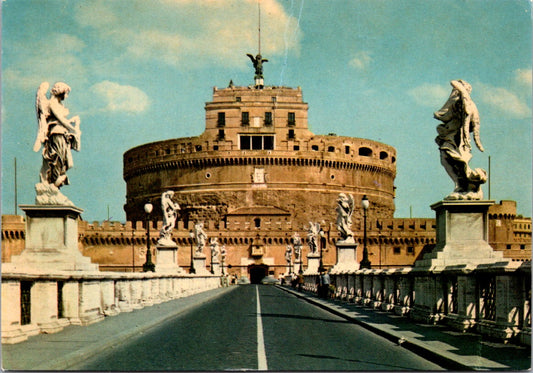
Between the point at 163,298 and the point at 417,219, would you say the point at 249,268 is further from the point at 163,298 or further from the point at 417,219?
the point at 163,298

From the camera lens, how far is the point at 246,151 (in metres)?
96.9

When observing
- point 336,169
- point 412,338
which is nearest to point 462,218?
point 412,338

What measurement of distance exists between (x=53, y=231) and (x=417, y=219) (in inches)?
3412

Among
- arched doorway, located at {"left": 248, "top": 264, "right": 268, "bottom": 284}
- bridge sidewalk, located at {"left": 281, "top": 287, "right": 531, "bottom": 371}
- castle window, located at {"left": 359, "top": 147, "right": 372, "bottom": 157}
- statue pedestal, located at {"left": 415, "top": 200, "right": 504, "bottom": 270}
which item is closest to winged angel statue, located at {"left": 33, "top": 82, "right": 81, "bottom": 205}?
bridge sidewalk, located at {"left": 281, "top": 287, "right": 531, "bottom": 371}

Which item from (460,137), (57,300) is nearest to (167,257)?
(57,300)

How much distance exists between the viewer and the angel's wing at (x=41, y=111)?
1297 cm

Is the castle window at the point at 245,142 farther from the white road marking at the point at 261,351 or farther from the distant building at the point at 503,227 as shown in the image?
the white road marking at the point at 261,351

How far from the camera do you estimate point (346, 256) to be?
29531 mm

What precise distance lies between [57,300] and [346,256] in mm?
19009

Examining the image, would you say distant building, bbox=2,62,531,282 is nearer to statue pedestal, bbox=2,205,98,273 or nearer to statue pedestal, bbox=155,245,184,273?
statue pedestal, bbox=155,245,184,273

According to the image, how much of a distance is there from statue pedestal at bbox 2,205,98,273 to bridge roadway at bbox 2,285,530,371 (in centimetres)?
118

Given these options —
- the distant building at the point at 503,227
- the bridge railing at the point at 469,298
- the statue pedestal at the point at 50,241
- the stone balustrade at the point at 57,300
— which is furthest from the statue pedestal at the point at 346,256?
the distant building at the point at 503,227

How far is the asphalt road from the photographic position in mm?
8819

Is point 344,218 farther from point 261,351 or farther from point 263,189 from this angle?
point 263,189
